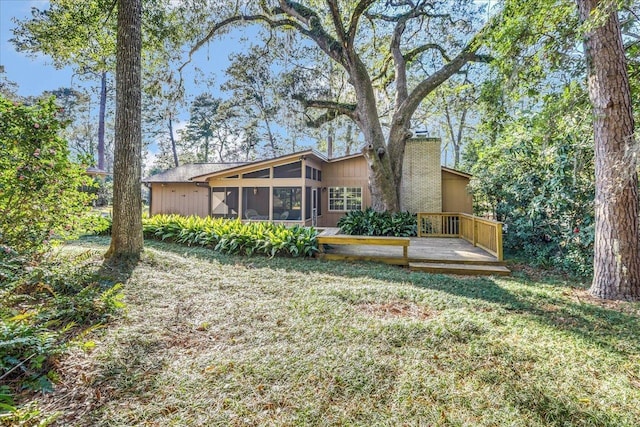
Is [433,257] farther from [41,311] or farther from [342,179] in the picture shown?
[342,179]

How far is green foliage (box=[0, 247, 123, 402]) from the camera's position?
219 cm

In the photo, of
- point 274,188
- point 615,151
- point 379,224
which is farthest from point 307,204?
point 615,151

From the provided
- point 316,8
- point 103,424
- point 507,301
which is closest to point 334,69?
point 316,8

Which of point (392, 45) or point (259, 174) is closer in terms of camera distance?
point (392, 45)

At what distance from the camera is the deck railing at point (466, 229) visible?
698cm

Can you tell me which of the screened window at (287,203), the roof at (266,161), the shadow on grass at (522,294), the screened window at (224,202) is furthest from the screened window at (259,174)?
the shadow on grass at (522,294)

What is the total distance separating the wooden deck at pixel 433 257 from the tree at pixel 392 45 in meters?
2.98

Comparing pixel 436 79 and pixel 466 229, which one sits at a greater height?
pixel 436 79

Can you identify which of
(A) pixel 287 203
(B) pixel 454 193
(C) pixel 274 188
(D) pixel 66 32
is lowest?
(A) pixel 287 203

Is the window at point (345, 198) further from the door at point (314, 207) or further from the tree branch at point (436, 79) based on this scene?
the tree branch at point (436, 79)

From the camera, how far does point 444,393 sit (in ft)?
7.46

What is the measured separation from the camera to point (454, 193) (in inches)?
510

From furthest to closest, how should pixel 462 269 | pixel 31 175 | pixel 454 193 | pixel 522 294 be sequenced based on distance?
pixel 454 193
pixel 462 269
pixel 522 294
pixel 31 175

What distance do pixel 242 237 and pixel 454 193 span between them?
31.6 feet
